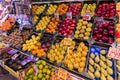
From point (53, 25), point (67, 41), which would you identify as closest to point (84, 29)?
point (67, 41)

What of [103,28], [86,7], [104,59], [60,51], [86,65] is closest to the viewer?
[104,59]

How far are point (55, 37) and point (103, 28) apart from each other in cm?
104

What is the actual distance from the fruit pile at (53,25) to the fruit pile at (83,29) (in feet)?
1.85

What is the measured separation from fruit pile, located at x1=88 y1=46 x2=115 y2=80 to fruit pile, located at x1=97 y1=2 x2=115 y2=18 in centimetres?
63

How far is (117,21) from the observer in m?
2.66

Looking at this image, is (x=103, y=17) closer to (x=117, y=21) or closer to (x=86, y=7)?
(x=117, y=21)

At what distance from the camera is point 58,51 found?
3.11m

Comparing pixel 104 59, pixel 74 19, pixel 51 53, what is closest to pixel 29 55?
pixel 51 53

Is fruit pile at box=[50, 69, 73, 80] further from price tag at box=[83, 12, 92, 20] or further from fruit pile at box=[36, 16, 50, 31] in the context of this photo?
fruit pile at box=[36, 16, 50, 31]

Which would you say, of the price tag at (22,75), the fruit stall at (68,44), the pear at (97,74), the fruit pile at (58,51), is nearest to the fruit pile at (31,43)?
the fruit stall at (68,44)

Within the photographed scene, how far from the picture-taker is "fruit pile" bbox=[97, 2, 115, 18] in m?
2.86

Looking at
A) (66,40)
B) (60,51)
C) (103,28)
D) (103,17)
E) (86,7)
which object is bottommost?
(60,51)

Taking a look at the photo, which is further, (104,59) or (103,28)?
(103,28)

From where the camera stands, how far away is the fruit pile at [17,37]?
417 centimetres
